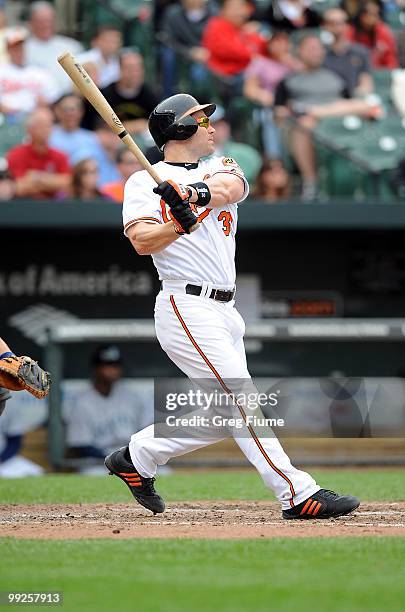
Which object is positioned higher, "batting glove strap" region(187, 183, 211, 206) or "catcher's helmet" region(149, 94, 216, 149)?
"catcher's helmet" region(149, 94, 216, 149)

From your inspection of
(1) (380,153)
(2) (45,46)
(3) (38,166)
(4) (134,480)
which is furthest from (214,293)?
(2) (45,46)

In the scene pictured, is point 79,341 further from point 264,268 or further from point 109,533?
point 109,533

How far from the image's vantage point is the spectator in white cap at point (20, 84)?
436 inches

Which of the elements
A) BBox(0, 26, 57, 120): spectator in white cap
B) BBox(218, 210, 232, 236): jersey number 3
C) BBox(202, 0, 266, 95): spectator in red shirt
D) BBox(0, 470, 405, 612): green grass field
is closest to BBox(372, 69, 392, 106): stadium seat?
BBox(202, 0, 266, 95): spectator in red shirt

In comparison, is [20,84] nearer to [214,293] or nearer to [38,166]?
[38,166]

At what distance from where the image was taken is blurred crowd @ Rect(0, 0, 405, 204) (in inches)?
412

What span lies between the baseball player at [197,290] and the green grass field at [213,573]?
506 mm

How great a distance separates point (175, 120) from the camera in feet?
17.6

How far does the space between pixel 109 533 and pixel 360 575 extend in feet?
4.43

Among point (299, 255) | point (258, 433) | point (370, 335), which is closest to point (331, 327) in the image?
point (370, 335)

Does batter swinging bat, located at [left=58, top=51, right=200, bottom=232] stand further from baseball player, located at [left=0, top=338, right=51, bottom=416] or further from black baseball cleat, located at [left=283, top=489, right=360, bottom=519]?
black baseball cleat, located at [left=283, top=489, right=360, bottom=519]

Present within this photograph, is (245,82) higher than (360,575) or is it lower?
higher

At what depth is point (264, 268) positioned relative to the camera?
1136 cm

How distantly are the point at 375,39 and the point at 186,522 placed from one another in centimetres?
895
